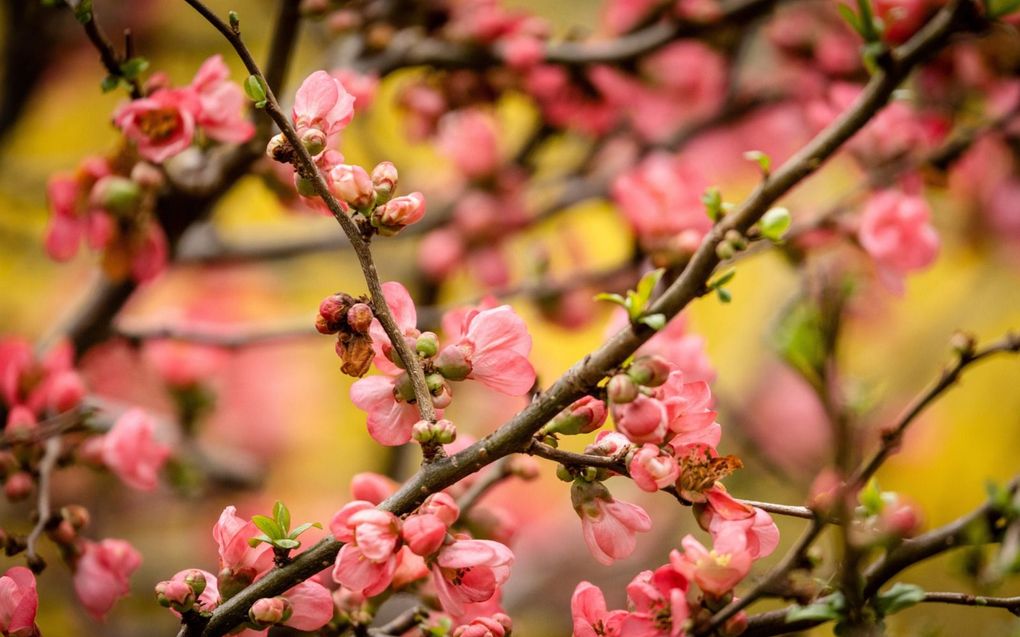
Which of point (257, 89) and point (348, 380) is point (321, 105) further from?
point (348, 380)

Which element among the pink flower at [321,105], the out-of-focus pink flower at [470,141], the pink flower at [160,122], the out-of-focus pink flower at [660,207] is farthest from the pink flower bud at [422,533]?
the out-of-focus pink flower at [470,141]

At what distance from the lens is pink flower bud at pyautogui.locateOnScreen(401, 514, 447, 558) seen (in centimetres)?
42

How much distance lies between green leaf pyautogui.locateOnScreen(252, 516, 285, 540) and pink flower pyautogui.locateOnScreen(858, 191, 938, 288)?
585 millimetres

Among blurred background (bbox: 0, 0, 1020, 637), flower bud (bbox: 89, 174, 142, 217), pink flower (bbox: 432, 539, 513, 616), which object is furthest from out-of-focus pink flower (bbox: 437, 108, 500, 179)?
pink flower (bbox: 432, 539, 513, 616)

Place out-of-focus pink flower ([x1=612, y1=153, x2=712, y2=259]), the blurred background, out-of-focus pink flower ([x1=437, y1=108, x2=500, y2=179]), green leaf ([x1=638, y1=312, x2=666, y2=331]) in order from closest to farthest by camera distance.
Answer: green leaf ([x1=638, y1=312, x2=666, y2=331]) → out-of-focus pink flower ([x1=612, y1=153, x2=712, y2=259]) → out-of-focus pink flower ([x1=437, y1=108, x2=500, y2=179]) → the blurred background

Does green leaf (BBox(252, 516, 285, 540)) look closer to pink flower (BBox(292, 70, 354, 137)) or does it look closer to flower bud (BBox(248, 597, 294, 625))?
flower bud (BBox(248, 597, 294, 625))

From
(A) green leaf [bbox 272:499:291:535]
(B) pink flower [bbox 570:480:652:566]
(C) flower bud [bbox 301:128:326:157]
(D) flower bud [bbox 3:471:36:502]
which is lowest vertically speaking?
(D) flower bud [bbox 3:471:36:502]

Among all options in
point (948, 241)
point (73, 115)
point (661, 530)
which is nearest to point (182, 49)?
point (73, 115)

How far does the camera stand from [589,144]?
129cm

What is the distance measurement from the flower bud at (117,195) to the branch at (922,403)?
0.56 m

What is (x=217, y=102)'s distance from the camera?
0.61 m

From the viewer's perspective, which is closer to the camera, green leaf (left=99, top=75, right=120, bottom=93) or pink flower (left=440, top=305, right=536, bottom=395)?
pink flower (left=440, top=305, right=536, bottom=395)

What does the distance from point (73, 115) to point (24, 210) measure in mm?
495

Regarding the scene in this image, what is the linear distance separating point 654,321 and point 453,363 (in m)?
0.12
